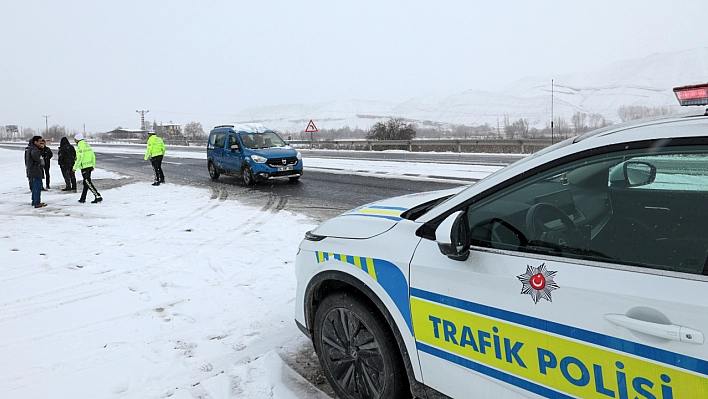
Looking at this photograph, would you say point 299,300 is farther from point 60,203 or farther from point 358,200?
point 60,203

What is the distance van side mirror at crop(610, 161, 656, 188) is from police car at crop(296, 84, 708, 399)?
1 cm

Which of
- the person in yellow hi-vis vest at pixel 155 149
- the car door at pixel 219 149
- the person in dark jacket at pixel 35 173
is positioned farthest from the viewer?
the car door at pixel 219 149

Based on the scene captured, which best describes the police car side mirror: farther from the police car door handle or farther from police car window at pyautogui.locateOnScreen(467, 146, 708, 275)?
the police car door handle

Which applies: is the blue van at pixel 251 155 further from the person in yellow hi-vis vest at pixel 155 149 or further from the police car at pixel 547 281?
the police car at pixel 547 281

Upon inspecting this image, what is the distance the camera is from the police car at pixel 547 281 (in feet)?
5.38

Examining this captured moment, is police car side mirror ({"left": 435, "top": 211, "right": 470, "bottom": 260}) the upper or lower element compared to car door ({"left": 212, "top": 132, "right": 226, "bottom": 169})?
lower

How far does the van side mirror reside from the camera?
7.90 ft

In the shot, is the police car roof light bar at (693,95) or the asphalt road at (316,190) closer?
the police car roof light bar at (693,95)

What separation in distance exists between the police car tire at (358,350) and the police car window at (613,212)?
0.84 meters

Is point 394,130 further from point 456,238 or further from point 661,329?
point 661,329

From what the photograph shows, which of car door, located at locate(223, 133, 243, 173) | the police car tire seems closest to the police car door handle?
the police car tire

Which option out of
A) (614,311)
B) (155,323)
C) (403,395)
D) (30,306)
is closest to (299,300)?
(403,395)

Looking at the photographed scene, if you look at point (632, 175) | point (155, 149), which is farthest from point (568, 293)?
point (155, 149)

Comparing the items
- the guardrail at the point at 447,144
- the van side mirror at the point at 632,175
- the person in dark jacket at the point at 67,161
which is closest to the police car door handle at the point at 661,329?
the van side mirror at the point at 632,175
